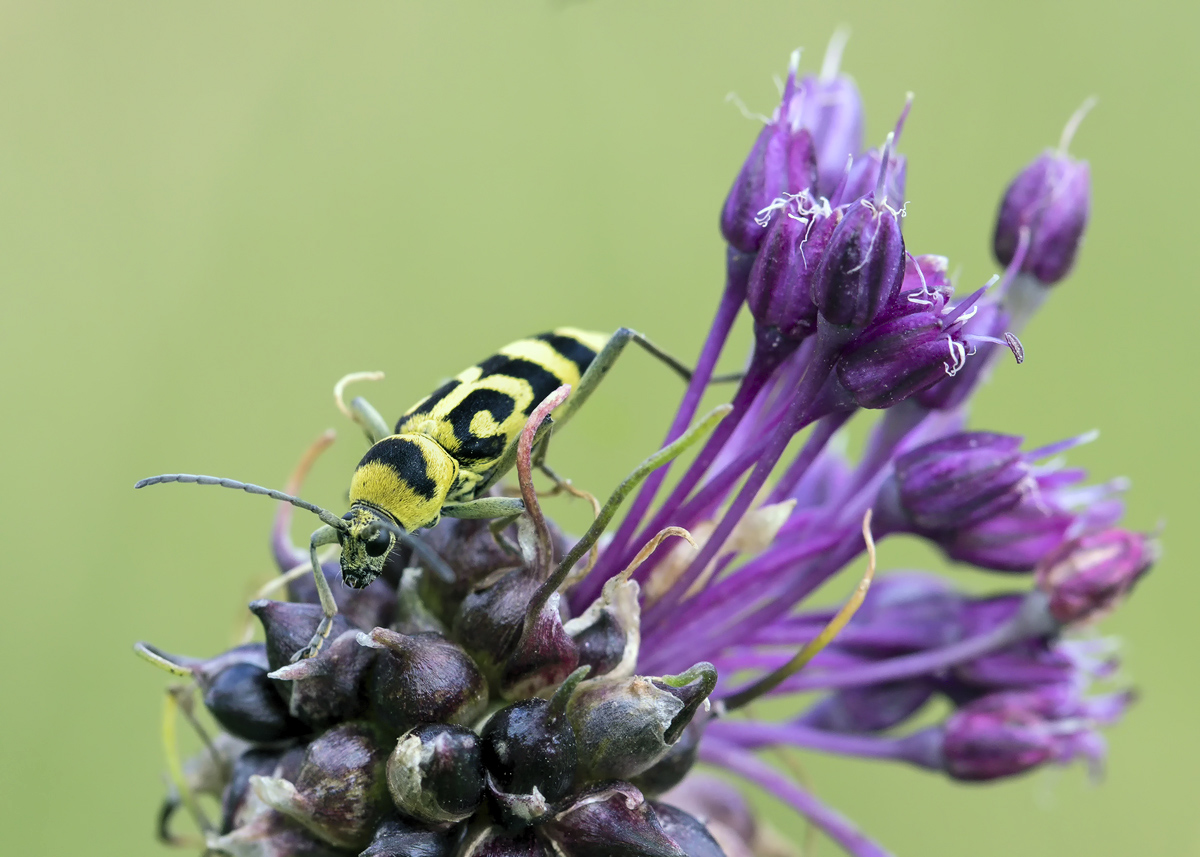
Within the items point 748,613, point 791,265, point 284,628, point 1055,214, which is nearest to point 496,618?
point 284,628

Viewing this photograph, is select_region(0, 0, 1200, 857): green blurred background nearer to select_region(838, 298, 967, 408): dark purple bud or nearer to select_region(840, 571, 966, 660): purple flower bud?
select_region(840, 571, 966, 660): purple flower bud

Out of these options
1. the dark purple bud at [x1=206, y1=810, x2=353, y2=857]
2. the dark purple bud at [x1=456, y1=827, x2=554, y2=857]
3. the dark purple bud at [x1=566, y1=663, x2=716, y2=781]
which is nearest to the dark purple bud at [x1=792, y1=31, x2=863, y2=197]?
the dark purple bud at [x1=566, y1=663, x2=716, y2=781]

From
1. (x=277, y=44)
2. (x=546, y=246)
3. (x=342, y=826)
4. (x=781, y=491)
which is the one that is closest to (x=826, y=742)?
(x=781, y=491)

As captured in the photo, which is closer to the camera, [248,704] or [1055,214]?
[248,704]

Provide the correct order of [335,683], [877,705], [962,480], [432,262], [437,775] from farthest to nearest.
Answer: [432,262], [877,705], [962,480], [335,683], [437,775]

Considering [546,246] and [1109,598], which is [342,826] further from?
[546,246]

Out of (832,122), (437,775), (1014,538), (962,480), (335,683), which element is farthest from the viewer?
(832,122)

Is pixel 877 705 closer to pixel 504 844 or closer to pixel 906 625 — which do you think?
pixel 906 625
